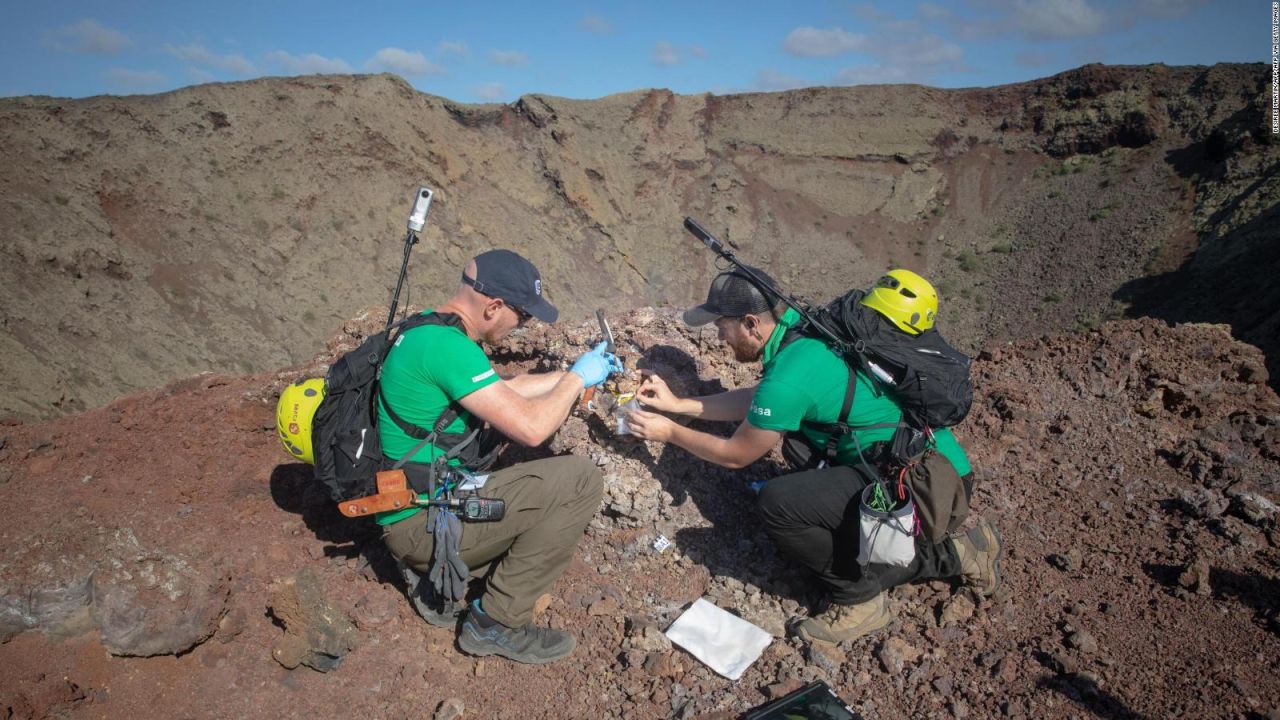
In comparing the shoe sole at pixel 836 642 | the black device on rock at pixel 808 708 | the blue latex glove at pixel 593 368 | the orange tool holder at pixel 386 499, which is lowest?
the black device on rock at pixel 808 708

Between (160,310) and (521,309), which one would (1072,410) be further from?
(160,310)

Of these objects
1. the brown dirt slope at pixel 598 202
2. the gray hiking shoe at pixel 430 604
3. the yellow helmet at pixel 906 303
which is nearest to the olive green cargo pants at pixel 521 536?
the gray hiking shoe at pixel 430 604

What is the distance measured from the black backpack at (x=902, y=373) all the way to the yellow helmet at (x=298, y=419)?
255 centimetres

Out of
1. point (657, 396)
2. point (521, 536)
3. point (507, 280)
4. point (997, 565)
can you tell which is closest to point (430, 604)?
point (521, 536)

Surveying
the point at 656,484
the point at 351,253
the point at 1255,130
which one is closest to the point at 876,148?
the point at 1255,130

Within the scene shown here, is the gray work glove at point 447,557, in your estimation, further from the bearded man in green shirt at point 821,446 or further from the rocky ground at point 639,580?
the bearded man in green shirt at point 821,446

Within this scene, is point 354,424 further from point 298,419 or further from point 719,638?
point 719,638

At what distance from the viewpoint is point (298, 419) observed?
3.28m

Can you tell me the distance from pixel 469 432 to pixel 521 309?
0.68 m

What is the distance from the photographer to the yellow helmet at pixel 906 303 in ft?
11.1

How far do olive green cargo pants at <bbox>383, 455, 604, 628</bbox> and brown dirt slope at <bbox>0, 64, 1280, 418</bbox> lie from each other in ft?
46.2

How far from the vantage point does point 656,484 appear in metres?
4.06

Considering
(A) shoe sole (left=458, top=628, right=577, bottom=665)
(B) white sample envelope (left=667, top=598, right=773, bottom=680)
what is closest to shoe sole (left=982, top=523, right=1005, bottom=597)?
(B) white sample envelope (left=667, top=598, right=773, bottom=680)

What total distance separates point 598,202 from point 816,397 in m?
24.5
